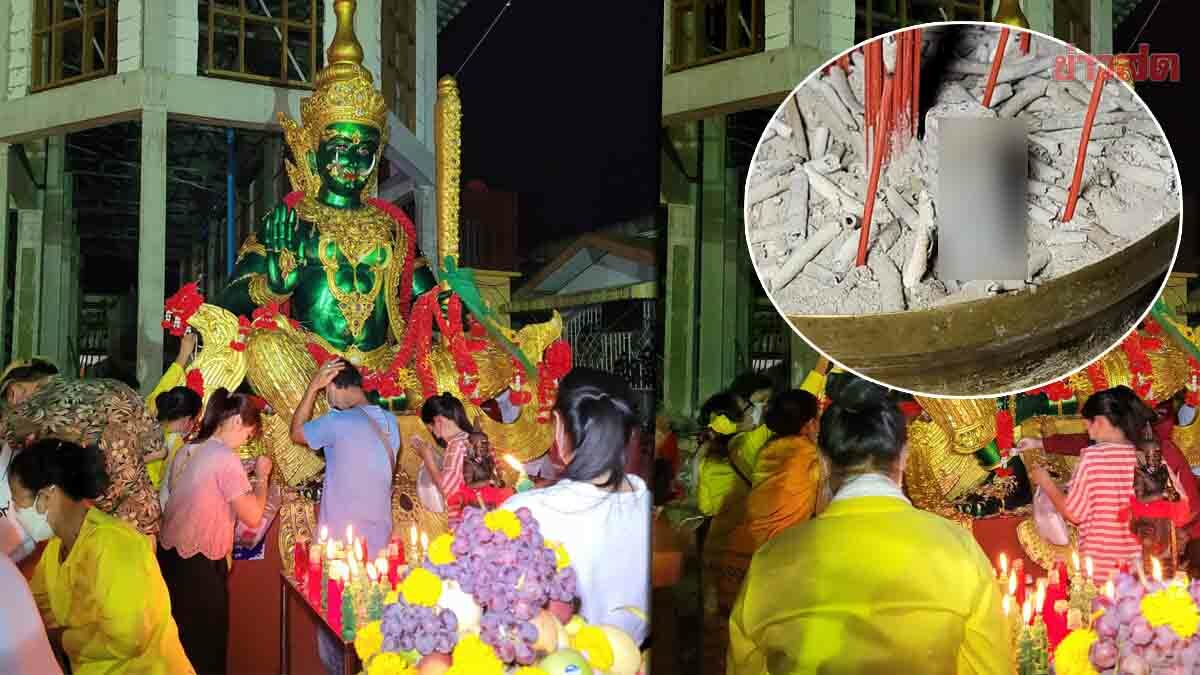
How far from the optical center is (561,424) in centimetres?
330

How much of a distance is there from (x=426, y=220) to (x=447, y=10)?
1.65 feet

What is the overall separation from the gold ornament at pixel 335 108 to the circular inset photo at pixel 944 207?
85 cm

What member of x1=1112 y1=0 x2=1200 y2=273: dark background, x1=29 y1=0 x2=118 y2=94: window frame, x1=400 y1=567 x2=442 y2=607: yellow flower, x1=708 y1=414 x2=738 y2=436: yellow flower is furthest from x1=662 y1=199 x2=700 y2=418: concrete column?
x1=29 y1=0 x2=118 y2=94: window frame

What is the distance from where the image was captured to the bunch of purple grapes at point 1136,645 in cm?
322

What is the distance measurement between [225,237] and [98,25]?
0.56 metres

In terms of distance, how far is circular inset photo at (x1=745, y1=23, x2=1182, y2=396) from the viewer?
3.24 meters

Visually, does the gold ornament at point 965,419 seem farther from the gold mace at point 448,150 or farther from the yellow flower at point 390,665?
the yellow flower at point 390,665

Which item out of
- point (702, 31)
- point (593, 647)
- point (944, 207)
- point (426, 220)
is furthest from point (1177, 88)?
point (593, 647)

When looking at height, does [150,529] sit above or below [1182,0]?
below

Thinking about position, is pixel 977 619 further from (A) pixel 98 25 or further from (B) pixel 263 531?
(A) pixel 98 25

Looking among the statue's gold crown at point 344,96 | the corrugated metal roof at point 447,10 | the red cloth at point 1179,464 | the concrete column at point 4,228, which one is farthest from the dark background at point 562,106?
the red cloth at point 1179,464

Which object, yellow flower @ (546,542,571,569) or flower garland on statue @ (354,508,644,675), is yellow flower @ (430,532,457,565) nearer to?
flower garland on statue @ (354,508,644,675)

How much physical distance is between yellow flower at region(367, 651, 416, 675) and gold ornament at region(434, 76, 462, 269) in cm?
94

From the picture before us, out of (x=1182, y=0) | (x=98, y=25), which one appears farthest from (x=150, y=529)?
(x=1182, y=0)
